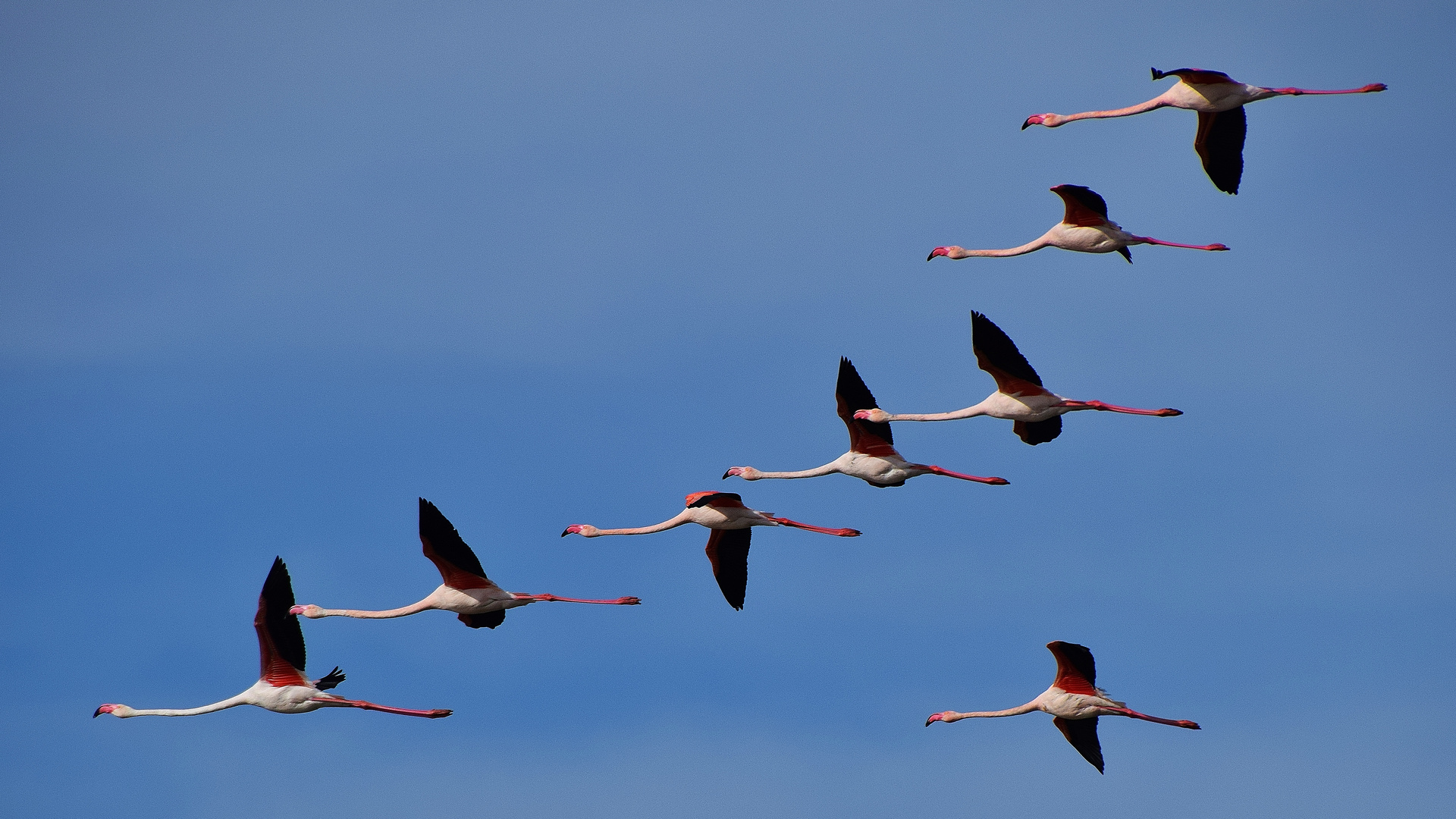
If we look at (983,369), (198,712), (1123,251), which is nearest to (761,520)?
(983,369)

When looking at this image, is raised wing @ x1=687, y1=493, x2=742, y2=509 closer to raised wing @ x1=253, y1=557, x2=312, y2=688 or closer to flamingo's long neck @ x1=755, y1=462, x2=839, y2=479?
flamingo's long neck @ x1=755, y1=462, x2=839, y2=479

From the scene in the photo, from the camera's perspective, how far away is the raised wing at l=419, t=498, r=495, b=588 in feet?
Answer: 104

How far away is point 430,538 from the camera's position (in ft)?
105

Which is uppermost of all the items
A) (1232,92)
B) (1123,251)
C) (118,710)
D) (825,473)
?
(1232,92)

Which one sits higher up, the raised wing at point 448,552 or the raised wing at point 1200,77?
the raised wing at point 1200,77

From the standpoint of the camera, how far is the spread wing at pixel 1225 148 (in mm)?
31328

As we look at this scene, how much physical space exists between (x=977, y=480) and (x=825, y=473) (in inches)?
111

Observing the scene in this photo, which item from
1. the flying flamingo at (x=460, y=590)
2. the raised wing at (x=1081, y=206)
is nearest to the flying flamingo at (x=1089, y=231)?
the raised wing at (x=1081, y=206)

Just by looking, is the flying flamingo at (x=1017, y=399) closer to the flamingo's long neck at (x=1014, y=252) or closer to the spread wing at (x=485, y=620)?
the flamingo's long neck at (x=1014, y=252)

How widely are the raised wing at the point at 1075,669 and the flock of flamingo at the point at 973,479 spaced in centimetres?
2

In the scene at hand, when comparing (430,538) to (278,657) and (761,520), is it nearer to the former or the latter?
(278,657)

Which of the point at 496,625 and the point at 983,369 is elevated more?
the point at 983,369

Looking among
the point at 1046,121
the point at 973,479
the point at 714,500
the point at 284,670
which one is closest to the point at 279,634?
the point at 284,670

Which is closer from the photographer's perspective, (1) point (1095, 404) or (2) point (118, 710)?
(1) point (1095, 404)
